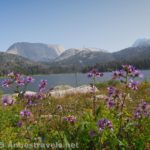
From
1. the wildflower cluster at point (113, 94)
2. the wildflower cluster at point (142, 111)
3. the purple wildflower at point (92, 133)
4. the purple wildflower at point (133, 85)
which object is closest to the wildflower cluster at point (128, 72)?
the purple wildflower at point (133, 85)

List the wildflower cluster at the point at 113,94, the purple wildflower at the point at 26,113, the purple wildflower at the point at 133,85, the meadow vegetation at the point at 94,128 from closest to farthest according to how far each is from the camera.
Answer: the purple wildflower at the point at 26,113 → the meadow vegetation at the point at 94,128 → the purple wildflower at the point at 133,85 → the wildflower cluster at the point at 113,94

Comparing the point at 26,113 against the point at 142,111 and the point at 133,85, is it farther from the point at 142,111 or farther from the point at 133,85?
the point at 142,111

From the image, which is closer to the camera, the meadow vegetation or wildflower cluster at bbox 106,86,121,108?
the meadow vegetation

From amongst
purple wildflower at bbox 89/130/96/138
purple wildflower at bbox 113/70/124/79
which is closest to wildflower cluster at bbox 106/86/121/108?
purple wildflower at bbox 113/70/124/79

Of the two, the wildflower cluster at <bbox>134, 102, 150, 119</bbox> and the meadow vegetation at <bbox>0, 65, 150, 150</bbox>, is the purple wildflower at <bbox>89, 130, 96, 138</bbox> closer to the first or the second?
the meadow vegetation at <bbox>0, 65, 150, 150</bbox>

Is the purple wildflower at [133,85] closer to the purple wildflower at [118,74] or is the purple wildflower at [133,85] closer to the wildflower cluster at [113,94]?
the purple wildflower at [118,74]

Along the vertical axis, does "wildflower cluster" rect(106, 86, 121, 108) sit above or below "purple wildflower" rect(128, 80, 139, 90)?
below

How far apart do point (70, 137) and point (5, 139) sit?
1.52 m

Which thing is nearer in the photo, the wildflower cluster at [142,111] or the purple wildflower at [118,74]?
the purple wildflower at [118,74]

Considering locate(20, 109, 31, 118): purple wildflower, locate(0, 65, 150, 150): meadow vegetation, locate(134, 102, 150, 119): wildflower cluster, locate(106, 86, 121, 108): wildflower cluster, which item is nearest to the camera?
locate(20, 109, 31, 118): purple wildflower

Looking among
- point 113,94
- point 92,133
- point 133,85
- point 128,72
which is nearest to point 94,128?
point 92,133

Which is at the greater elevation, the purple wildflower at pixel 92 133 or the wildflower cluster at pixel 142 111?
the wildflower cluster at pixel 142 111

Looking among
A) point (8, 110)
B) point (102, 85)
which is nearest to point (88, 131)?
point (8, 110)

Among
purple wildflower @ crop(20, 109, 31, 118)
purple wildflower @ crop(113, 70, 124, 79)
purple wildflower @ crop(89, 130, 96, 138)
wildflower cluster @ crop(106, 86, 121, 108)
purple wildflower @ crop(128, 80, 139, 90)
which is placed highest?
purple wildflower @ crop(113, 70, 124, 79)
